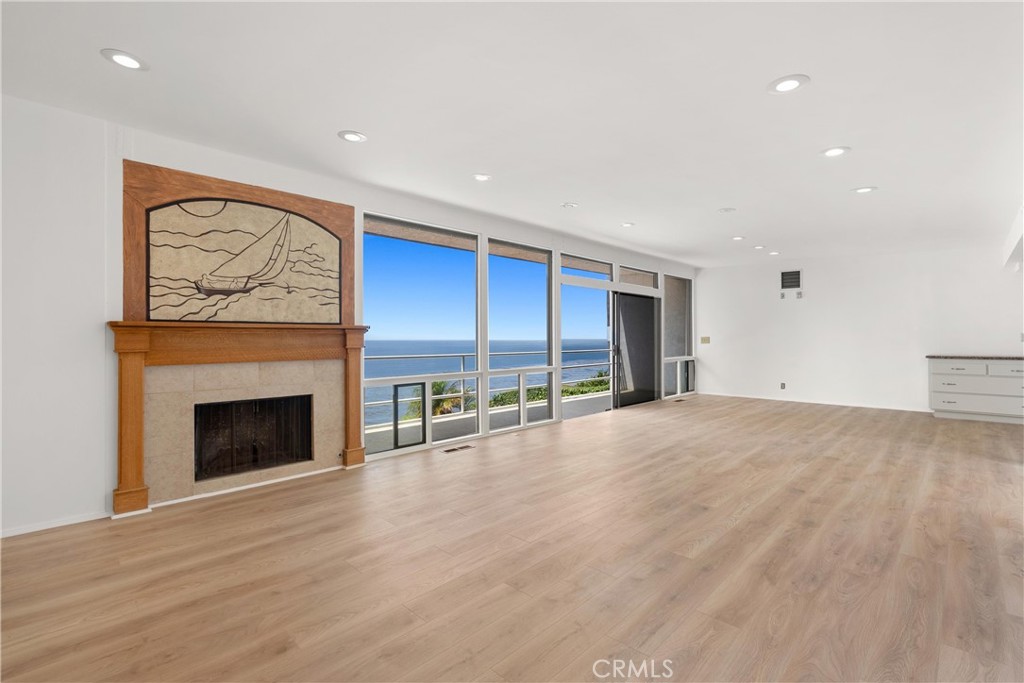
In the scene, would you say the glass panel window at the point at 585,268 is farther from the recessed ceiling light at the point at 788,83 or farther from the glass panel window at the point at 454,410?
the recessed ceiling light at the point at 788,83

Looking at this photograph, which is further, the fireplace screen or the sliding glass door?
the sliding glass door

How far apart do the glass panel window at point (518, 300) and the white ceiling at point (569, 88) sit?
185 centimetres

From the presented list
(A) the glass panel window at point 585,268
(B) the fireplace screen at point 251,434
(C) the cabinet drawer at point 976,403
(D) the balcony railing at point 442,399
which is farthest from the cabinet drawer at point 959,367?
(B) the fireplace screen at point 251,434

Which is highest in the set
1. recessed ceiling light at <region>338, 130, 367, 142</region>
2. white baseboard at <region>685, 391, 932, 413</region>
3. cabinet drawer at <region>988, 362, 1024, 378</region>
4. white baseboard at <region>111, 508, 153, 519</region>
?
recessed ceiling light at <region>338, 130, 367, 142</region>

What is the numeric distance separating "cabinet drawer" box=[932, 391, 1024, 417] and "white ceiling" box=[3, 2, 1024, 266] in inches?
130

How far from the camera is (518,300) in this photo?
1037 centimetres

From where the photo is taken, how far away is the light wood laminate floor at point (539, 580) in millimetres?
1803

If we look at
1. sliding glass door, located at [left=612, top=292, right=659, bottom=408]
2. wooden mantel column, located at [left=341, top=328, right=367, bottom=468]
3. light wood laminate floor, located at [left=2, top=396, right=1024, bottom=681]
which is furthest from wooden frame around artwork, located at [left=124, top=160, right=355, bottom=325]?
sliding glass door, located at [left=612, top=292, right=659, bottom=408]

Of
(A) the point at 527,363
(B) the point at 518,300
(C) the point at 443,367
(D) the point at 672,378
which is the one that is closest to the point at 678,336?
(D) the point at 672,378

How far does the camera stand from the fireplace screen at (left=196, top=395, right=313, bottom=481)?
146 inches

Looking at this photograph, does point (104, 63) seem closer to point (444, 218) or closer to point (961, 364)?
Answer: point (444, 218)

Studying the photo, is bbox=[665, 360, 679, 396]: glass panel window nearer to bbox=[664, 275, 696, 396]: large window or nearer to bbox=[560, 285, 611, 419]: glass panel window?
bbox=[664, 275, 696, 396]: large window

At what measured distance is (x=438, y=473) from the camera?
4.24 metres

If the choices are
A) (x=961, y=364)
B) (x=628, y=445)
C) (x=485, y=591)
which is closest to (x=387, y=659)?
(x=485, y=591)
